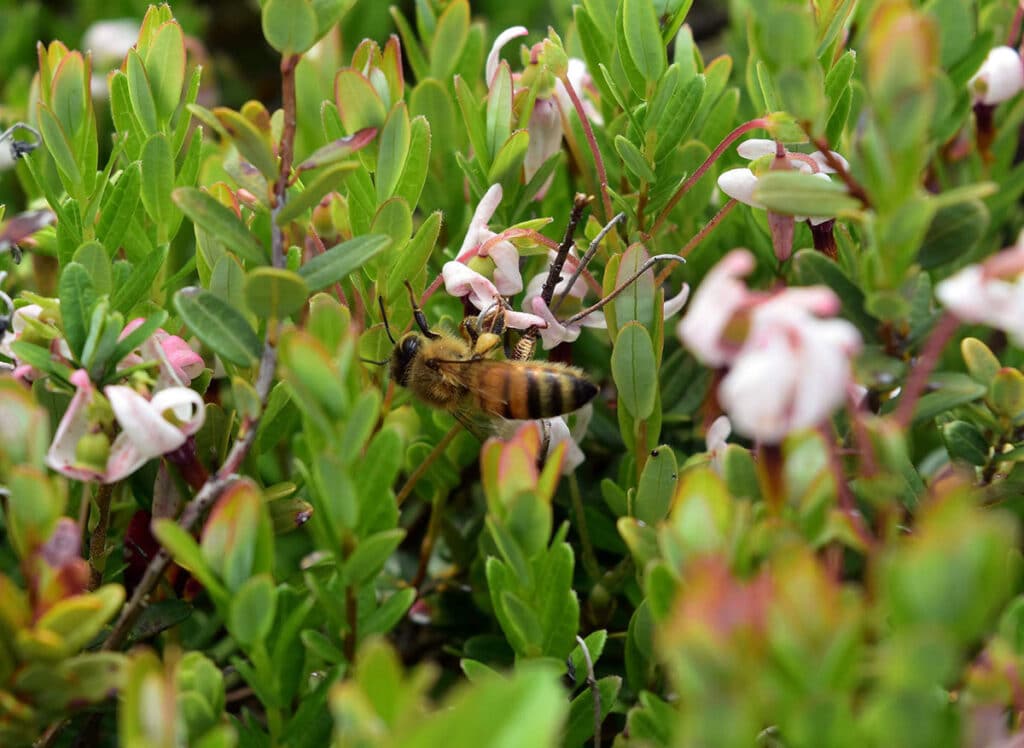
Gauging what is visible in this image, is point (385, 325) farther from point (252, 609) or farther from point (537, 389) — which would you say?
point (252, 609)

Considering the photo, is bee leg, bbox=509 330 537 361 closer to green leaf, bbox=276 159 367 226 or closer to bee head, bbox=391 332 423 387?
bee head, bbox=391 332 423 387

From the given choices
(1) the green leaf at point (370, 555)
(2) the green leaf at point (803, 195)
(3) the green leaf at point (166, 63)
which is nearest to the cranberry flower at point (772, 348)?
(2) the green leaf at point (803, 195)

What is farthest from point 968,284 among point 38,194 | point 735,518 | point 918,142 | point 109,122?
point 109,122

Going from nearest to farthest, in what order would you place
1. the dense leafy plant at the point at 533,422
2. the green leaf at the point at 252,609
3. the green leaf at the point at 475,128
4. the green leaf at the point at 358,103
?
the dense leafy plant at the point at 533,422 < the green leaf at the point at 252,609 < the green leaf at the point at 358,103 < the green leaf at the point at 475,128

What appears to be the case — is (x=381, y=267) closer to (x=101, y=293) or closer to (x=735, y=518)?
(x=101, y=293)

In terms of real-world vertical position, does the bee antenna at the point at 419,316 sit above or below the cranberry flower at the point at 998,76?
below

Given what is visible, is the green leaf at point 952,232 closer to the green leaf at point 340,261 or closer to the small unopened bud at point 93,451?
the green leaf at point 340,261
